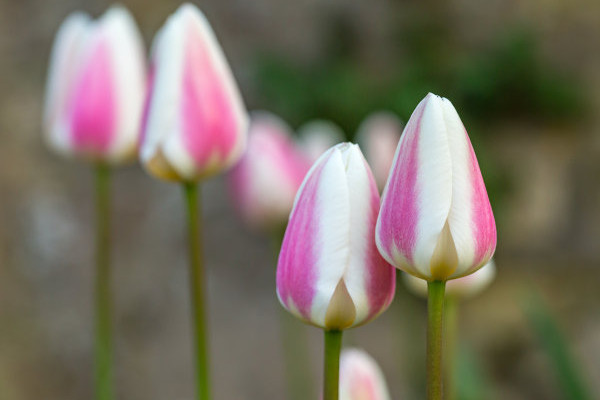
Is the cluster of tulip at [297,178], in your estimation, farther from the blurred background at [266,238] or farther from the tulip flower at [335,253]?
the blurred background at [266,238]

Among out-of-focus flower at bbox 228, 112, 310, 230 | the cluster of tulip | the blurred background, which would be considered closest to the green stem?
the cluster of tulip

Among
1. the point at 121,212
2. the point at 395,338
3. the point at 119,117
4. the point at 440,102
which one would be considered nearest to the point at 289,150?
the point at 119,117

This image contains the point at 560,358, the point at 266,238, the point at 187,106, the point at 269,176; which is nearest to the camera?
the point at 187,106

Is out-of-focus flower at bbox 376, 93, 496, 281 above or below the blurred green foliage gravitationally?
below

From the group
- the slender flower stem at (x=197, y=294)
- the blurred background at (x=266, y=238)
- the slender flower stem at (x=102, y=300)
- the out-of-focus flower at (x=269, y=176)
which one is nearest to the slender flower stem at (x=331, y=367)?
the slender flower stem at (x=197, y=294)

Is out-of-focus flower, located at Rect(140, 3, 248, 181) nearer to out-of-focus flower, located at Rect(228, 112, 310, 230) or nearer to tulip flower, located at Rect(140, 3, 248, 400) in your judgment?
tulip flower, located at Rect(140, 3, 248, 400)

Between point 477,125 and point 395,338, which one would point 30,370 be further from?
point 477,125

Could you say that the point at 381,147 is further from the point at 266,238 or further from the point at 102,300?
the point at 266,238

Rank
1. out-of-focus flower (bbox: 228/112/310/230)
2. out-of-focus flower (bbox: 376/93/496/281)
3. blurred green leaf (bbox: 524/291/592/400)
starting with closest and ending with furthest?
out-of-focus flower (bbox: 376/93/496/281) < blurred green leaf (bbox: 524/291/592/400) < out-of-focus flower (bbox: 228/112/310/230)

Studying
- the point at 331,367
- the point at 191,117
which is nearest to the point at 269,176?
the point at 191,117
